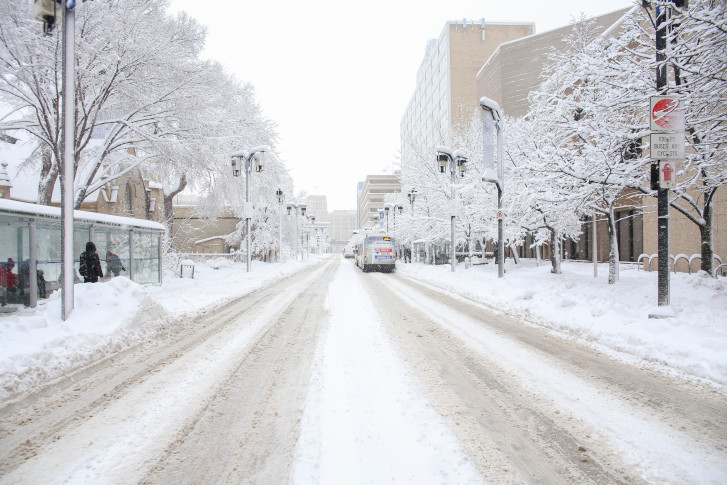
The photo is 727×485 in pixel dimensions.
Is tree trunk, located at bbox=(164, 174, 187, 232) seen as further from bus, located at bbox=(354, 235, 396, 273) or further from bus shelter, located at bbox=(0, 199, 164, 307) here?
bus, located at bbox=(354, 235, 396, 273)

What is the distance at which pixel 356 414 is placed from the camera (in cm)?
349

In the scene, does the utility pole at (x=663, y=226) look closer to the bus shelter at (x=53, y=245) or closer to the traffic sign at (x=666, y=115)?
the traffic sign at (x=666, y=115)

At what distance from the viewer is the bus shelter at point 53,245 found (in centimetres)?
923

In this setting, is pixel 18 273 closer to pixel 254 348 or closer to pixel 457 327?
pixel 254 348

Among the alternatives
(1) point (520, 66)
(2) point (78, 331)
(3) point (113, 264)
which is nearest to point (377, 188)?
(1) point (520, 66)

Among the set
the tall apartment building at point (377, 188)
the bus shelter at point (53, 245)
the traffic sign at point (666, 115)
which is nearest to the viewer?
the traffic sign at point (666, 115)

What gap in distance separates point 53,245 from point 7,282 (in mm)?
1925

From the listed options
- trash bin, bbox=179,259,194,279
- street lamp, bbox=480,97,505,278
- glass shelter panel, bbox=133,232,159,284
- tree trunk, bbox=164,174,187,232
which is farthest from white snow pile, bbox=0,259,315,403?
tree trunk, bbox=164,174,187,232

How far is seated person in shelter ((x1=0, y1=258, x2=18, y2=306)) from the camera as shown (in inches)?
359

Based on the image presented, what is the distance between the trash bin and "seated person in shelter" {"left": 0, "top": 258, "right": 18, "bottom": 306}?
967 centimetres

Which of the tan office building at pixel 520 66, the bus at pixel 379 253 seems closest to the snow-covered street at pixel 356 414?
the bus at pixel 379 253

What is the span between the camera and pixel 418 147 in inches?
1309

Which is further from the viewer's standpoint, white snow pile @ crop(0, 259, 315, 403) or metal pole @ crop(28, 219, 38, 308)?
metal pole @ crop(28, 219, 38, 308)

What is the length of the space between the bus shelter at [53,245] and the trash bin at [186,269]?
119 inches
